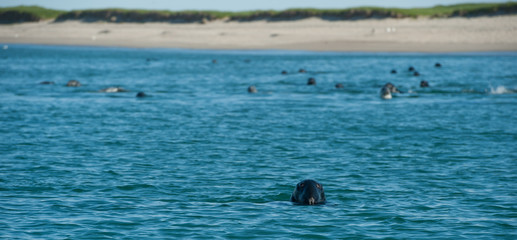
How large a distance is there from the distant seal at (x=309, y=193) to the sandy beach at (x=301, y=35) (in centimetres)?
5701

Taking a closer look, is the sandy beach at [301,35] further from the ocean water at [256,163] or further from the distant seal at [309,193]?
the distant seal at [309,193]

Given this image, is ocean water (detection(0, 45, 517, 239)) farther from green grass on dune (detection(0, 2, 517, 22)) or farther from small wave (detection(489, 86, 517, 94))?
green grass on dune (detection(0, 2, 517, 22))

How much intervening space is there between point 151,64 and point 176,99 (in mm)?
28168

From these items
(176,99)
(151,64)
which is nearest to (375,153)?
(176,99)

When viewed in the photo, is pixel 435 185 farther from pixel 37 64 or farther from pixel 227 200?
pixel 37 64

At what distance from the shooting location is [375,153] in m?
18.0

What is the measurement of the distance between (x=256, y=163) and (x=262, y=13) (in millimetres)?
80785

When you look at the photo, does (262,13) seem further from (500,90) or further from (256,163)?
(256,163)

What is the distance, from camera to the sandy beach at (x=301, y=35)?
230 feet

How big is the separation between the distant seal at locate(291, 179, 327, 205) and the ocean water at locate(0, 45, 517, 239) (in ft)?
0.68

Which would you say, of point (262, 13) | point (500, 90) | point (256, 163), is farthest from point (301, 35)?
point (256, 163)

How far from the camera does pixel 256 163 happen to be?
16.6 m

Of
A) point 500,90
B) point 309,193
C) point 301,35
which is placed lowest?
point 500,90

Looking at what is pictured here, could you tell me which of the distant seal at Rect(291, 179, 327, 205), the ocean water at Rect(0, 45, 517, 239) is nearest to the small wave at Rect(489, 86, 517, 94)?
the ocean water at Rect(0, 45, 517, 239)
